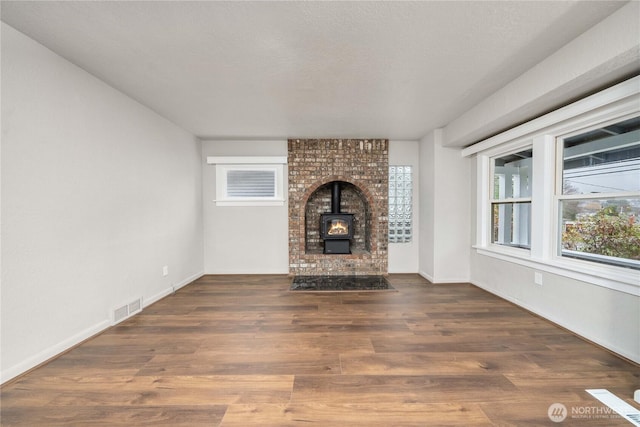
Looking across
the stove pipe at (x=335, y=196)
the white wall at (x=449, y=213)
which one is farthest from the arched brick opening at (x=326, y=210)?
the white wall at (x=449, y=213)

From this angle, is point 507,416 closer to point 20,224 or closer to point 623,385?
point 623,385

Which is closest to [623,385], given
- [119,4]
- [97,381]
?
[97,381]

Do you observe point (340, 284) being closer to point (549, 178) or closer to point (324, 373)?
point (324, 373)

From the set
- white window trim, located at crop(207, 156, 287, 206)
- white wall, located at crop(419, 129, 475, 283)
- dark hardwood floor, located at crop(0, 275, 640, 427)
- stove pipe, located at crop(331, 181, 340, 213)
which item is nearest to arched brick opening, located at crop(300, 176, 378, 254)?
stove pipe, located at crop(331, 181, 340, 213)

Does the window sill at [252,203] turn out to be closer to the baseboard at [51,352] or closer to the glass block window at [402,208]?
the glass block window at [402,208]

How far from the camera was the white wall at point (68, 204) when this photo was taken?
1720 mm

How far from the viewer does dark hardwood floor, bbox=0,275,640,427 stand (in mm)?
1432

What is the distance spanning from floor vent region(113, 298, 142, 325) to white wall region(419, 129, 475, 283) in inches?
153

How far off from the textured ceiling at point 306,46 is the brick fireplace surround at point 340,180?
1.41 meters

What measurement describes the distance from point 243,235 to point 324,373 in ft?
10.1

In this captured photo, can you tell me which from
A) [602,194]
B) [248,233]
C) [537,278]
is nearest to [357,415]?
[537,278]

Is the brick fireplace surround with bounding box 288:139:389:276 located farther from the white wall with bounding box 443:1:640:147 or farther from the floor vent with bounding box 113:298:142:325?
the floor vent with bounding box 113:298:142:325

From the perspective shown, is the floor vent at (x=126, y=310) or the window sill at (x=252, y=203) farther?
the window sill at (x=252, y=203)

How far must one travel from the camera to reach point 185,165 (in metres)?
3.88
